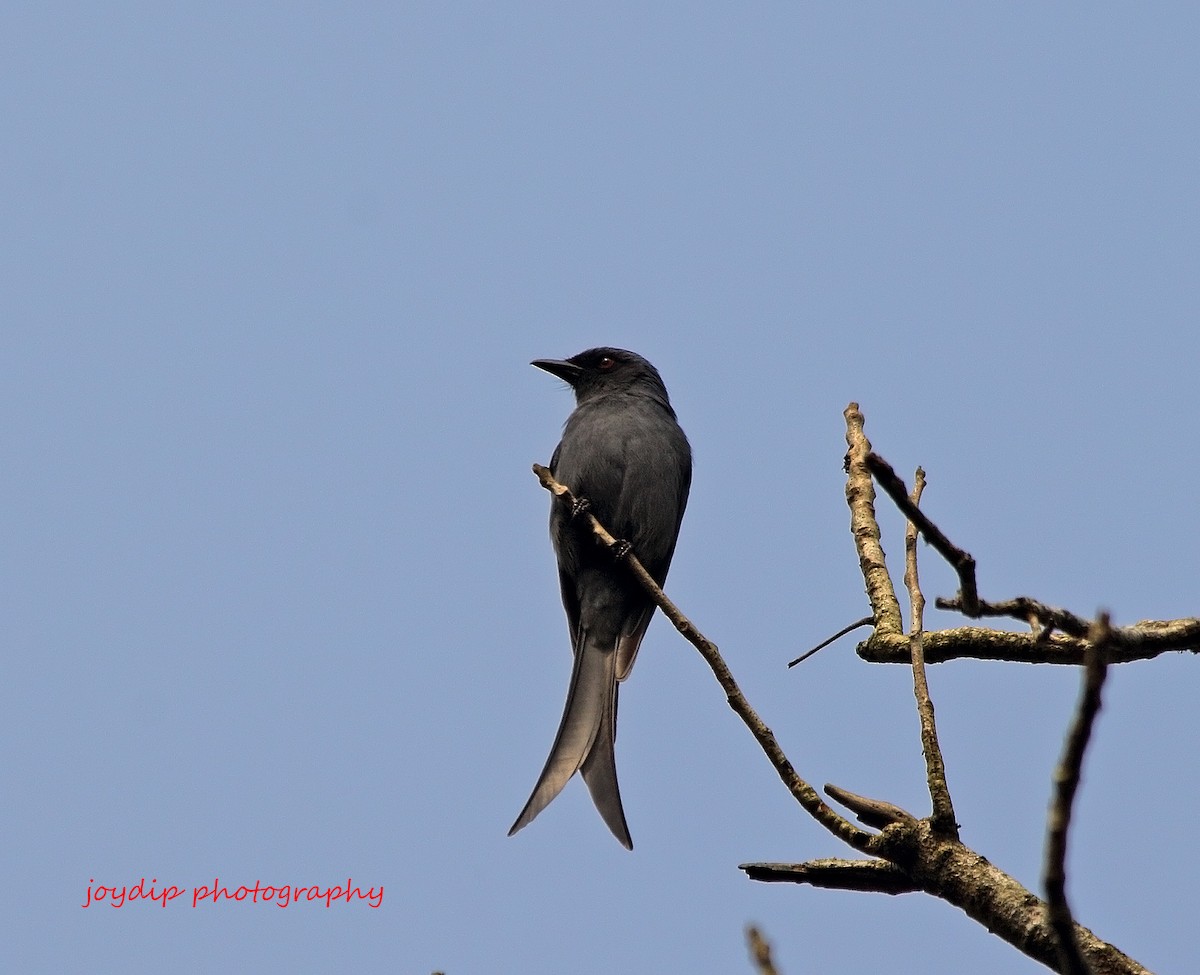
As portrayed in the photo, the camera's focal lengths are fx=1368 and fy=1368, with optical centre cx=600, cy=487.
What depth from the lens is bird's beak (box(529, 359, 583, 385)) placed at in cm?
907

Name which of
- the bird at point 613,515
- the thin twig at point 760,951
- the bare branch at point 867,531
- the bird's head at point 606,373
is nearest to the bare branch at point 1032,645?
the bare branch at point 867,531

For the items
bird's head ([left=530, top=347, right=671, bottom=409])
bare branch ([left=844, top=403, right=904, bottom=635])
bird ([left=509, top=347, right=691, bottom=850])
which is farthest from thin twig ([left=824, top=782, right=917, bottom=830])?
bird's head ([left=530, top=347, right=671, bottom=409])

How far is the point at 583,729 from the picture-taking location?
5805 mm

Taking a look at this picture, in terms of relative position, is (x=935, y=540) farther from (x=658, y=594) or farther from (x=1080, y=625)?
(x=658, y=594)

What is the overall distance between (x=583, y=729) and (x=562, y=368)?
3.76m

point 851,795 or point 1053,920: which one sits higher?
point 851,795

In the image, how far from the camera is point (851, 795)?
3264mm

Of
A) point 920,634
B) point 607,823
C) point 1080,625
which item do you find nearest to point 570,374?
point 607,823

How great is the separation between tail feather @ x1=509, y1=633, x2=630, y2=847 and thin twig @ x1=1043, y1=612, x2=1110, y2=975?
9.07 ft

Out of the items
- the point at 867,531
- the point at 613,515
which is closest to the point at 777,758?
the point at 867,531

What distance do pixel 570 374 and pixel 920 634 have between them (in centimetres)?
580

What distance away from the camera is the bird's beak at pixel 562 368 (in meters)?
9.07

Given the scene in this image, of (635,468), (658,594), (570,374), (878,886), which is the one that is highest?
(570,374)

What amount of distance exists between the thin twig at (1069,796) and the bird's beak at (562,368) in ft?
23.3
